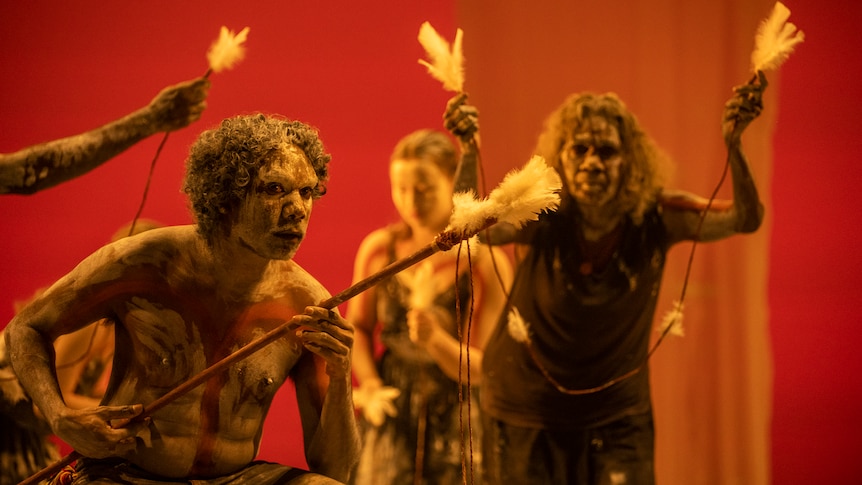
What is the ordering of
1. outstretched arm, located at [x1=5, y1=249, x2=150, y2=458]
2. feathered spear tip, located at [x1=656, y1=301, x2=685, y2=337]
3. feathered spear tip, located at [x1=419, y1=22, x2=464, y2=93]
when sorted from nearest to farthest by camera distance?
outstretched arm, located at [x1=5, y1=249, x2=150, y2=458]
feathered spear tip, located at [x1=419, y1=22, x2=464, y2=93]
feathered spear tip, located at [x1=656, y1=301, x2=685, y2=337]

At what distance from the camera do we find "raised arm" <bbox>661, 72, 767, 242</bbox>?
283 cm

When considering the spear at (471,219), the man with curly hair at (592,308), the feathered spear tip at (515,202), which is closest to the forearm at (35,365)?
the spear at (471,219)

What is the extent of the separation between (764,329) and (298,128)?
7.82 ft

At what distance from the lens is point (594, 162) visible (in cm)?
295

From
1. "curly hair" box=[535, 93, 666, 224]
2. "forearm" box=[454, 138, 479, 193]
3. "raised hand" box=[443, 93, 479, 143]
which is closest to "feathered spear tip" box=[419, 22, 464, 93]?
"raised hand" box=[443, 93, 479, 143]

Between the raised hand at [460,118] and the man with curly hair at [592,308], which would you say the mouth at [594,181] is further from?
the raised hand at [460,118]

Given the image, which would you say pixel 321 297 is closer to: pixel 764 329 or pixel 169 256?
pixel 169 256

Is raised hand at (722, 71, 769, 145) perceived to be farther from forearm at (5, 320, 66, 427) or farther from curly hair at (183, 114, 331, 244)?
forearm at (5, 320, 66, 427)

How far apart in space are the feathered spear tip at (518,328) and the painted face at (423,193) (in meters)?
0.59

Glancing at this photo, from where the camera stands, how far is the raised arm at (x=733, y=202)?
2.83 meters

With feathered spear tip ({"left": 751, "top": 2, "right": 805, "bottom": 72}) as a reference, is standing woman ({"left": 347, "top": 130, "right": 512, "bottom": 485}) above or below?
below

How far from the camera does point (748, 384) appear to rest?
12.2 feet

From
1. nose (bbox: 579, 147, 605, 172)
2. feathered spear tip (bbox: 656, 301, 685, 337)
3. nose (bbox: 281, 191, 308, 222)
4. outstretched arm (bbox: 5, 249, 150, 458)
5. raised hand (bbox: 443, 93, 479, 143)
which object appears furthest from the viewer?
feathered spear tip (bbox: 656, 301, 685, 337)

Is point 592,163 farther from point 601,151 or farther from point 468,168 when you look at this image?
point 468,168
